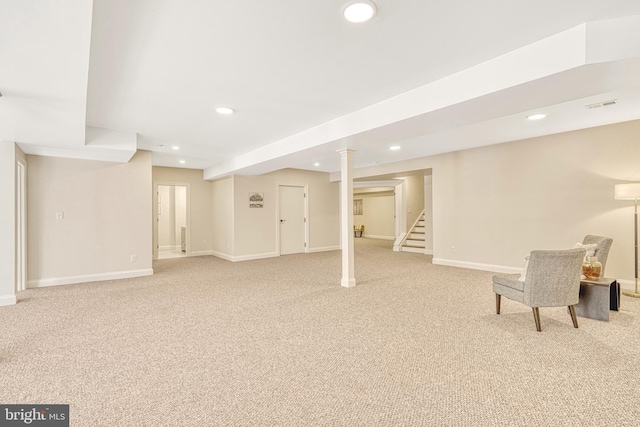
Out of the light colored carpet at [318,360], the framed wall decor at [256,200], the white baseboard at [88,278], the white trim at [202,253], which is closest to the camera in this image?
the light colored carpet at [318,360]

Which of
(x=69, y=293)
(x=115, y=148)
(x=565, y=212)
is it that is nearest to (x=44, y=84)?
(x=115, y=148)

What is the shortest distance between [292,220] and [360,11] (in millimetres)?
7107

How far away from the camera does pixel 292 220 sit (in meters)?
8.82

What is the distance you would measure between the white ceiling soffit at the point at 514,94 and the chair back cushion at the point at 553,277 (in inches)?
55.5

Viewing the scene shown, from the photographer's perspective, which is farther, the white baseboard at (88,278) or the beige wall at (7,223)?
the white baseboard at (88,278)

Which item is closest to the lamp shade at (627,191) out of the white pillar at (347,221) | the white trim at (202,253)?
the white pillar at (347,221)

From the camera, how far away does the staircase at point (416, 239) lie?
9117mm

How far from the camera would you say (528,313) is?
11.5 feet

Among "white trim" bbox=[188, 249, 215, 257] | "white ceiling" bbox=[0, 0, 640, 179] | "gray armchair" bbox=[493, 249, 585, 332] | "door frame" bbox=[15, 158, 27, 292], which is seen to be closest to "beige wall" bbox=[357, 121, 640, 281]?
"white ceiling" bbox=[0, 0, 640, 179]

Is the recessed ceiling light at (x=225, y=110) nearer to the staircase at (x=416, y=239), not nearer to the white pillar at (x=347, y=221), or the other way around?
the white pillar at (x=347, y=221)

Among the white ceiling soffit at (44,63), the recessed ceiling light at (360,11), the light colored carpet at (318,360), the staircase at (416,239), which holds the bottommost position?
the light colored carpet at (318,360)

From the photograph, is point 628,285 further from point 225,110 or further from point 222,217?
point 222,217

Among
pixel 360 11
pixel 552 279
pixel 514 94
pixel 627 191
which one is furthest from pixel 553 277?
pixel 360 11

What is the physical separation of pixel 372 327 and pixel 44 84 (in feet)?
11.7
